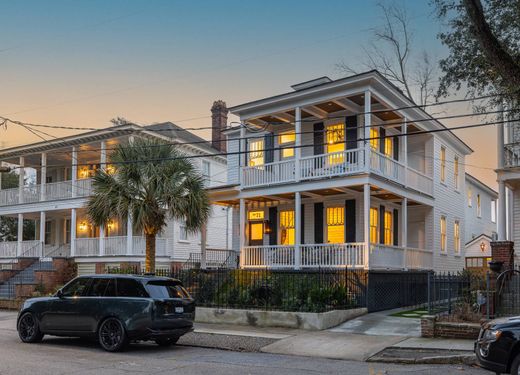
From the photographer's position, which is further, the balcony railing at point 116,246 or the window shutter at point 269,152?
the balcony railing at point 116,246

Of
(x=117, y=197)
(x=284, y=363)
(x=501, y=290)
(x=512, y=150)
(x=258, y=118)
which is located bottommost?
(x=284, y=363)

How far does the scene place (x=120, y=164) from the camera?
21.3m

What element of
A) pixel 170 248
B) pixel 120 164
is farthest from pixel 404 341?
pixel 170 248

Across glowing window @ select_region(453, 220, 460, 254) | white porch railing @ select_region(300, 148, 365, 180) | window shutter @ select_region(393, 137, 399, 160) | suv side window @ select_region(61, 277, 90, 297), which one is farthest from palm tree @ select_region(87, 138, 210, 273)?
glowing window @ select_region(453, 220, 460, 254)

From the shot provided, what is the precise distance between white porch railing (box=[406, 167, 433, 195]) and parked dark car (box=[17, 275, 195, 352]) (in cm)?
1351

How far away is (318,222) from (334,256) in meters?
4.08

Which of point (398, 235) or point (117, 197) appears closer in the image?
point (117, 197)

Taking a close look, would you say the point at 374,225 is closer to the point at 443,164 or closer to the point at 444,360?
the point at 443,164

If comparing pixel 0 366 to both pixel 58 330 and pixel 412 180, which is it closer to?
pixel 58 330

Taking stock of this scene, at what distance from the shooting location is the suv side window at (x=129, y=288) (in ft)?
44.8

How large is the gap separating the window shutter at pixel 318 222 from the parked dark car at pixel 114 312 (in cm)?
1235

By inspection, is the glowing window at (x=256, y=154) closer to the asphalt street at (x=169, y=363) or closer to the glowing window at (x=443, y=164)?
the glowing window at (x=443, y=164)

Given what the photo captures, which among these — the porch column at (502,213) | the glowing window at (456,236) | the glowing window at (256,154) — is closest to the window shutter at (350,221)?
the glowing window at (256,154)

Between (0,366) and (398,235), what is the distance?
1947 cm
